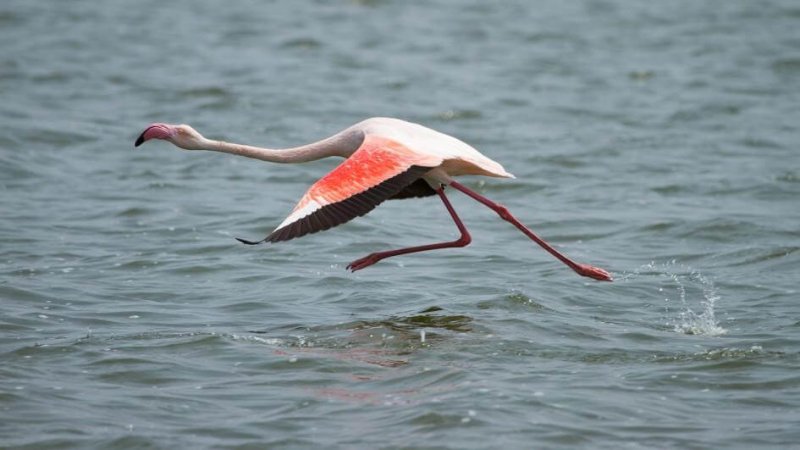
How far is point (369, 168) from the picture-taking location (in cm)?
923

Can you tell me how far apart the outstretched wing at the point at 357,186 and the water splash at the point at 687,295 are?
2.48 metres

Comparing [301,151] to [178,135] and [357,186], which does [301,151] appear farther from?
[357,186]

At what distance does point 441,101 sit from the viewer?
21.5 m

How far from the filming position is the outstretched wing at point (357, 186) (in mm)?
8484

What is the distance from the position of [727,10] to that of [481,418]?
22.5 meters

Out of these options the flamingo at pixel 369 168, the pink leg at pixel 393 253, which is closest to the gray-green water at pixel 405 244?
the pink leg at pixel 393 253

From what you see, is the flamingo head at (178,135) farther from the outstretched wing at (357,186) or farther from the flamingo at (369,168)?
the outstretched wing at (357,186)

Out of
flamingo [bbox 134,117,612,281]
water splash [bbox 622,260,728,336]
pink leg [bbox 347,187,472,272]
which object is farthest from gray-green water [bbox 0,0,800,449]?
flamingo [bbox 134,117,612,281]

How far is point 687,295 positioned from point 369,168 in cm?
363

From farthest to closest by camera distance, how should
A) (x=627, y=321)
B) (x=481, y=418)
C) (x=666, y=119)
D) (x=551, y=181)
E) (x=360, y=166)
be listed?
(x=666, y=119) < (x=551, y=181) < (x=627, y=321) < (x=360, y=166) < (x=481, y=418)

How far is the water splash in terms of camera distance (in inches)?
401

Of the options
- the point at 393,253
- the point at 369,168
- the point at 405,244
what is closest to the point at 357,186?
the point at 369,168

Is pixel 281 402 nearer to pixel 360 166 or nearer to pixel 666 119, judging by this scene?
pixel 360 166

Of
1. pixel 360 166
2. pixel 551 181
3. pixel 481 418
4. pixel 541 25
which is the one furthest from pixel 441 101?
pixel 481 418
